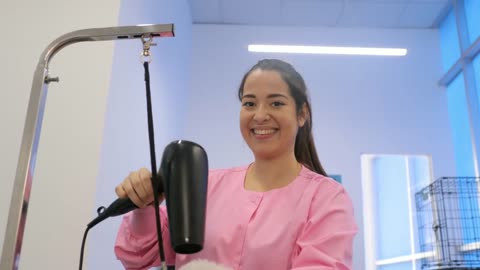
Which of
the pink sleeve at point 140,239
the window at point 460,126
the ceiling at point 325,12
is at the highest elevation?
the ceiling at point 325,12

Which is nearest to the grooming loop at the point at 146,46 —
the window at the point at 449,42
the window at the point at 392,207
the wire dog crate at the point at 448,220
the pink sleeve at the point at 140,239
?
the pink sleeve at the point at 140,239

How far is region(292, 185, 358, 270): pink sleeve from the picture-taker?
0.74 m

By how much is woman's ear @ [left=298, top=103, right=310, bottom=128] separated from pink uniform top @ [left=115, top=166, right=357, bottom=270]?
156 millimetres

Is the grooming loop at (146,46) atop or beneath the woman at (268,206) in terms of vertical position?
atop

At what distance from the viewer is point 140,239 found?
825mm

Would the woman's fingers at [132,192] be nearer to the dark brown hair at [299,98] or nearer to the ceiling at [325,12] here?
the dark brown hair at [299,98]

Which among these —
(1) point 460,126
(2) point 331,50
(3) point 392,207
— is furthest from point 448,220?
(2) point 331,50

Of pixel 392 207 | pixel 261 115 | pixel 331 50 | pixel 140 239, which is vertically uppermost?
pixel 331 50

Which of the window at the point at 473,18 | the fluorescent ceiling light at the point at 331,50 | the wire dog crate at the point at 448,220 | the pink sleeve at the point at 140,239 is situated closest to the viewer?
the pink sleeve at the point at 140,239

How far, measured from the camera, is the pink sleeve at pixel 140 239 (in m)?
0.81

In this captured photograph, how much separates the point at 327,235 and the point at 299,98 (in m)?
0.34

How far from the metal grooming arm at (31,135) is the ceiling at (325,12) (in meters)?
2.87

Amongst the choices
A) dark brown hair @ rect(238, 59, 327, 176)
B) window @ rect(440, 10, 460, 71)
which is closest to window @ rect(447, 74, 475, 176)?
window @ rect(440, 10, 460, 71)

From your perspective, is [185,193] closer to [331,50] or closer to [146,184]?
[146,184]
